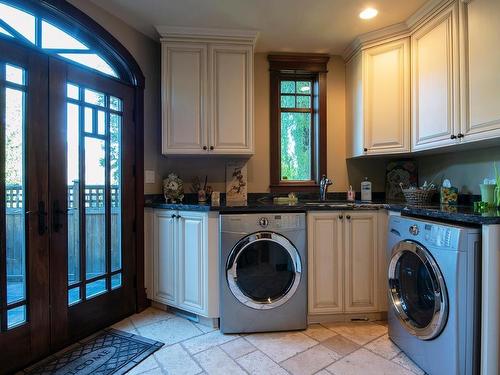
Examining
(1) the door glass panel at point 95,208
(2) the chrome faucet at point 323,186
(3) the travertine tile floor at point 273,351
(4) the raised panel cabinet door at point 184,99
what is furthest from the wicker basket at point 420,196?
(1) the door glass panel at point 95,208

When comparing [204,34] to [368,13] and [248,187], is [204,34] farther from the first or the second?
[248,187]

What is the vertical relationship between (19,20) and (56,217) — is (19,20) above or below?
above

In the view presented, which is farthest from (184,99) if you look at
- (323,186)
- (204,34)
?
(323,186)

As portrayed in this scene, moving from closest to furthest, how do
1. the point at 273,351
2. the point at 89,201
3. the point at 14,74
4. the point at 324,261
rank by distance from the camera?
the point at 14,74, the point at 273,351, the point at 89,201, the point at 324,261

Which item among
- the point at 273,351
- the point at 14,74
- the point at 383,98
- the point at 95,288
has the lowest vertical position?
the point at 273,351

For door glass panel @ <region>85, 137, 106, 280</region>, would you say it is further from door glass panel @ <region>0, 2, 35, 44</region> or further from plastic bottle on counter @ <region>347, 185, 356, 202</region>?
plastic bottle on counter @ <region>347, 185, 356, 202</region>

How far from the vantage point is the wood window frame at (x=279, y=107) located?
9.32ft

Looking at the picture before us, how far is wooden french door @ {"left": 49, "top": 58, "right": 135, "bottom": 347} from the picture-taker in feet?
6.00

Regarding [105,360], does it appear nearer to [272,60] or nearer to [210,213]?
[210,213]

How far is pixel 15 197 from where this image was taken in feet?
5.32

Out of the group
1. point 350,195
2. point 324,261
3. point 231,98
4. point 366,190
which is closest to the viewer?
point 324,261

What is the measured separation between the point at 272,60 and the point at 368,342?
2579 mm

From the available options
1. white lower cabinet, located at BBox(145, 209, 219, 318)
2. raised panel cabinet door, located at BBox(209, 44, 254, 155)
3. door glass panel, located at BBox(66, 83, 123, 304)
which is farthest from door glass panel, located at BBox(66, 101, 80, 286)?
raised panel cabinet door, located at BBox(209, 44, 254, 155)

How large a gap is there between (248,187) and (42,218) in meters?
1.70
